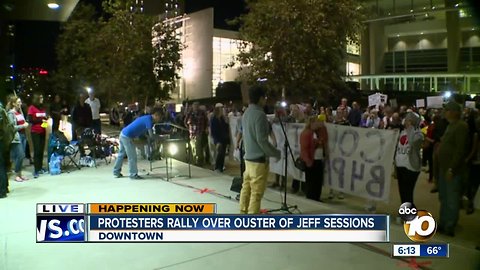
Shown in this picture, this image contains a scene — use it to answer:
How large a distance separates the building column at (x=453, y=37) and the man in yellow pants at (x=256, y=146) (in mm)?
36663

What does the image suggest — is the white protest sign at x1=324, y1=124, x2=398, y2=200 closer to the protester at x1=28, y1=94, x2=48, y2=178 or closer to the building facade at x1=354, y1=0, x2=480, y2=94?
the protester at x1=28, y1=94, x2=48, y2=178

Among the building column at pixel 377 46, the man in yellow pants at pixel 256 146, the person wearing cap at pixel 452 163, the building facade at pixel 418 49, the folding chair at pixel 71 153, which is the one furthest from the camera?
the building column at pixel 377 46

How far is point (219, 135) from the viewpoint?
11516mm

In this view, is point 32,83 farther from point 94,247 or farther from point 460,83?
point 460,83

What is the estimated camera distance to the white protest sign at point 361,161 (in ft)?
22.7

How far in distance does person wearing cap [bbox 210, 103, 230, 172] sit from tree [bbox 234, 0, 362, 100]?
19.2 ft

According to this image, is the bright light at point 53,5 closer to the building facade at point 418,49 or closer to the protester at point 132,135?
the protester at point 132,135

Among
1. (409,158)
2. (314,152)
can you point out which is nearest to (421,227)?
(409,158)

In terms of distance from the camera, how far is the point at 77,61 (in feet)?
96.0

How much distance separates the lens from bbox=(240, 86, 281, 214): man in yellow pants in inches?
224

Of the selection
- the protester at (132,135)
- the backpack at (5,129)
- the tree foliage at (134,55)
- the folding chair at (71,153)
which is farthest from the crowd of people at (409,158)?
the tree foliage at (134,55)

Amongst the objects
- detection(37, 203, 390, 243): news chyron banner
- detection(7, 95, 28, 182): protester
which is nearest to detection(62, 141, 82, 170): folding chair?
detection(7, 95, 28, 182): protester

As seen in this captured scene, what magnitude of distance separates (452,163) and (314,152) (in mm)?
2424

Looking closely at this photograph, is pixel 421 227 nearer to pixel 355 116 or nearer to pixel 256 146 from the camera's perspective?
pixel 256 146
